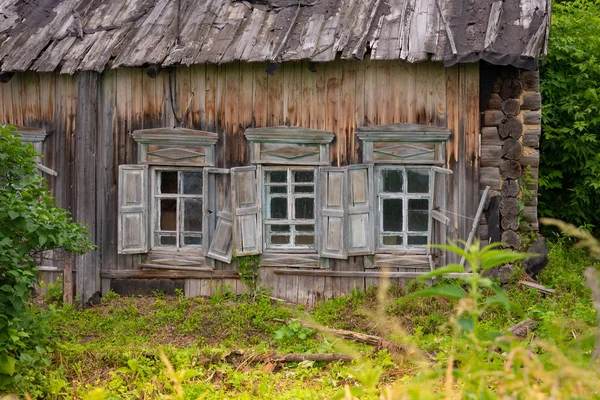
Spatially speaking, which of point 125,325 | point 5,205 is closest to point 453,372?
point 5,205

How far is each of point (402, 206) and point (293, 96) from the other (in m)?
1.97

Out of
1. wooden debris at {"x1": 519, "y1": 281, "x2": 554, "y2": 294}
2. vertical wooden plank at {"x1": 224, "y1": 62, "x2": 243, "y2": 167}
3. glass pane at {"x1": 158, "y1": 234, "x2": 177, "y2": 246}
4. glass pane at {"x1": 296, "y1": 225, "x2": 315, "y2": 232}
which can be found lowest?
wooden debris at {"x1": 519, "y1": 281, "x2": 554, "y2": 294}

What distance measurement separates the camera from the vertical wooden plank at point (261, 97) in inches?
388

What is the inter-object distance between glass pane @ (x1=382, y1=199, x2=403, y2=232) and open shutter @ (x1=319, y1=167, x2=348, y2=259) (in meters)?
0.55

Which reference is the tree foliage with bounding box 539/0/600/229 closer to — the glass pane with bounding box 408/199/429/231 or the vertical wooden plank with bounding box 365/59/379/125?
the glass pane with bounding box 408/199/429/231

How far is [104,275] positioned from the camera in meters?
10.2

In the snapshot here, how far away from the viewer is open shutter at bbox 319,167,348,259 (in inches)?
378

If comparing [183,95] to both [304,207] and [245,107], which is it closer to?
[245,107]

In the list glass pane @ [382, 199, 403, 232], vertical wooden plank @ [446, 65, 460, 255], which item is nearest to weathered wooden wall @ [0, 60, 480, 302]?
vertical wooden plank @ [446, 65, 460, 255]

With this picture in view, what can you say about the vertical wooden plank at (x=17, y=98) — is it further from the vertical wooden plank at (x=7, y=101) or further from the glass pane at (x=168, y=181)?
the glass pane at (x=168, y=181)

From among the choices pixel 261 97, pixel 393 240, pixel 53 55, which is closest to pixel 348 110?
pixel 261 97

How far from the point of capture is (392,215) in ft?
31.8

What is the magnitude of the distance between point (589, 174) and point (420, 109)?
4.45 metres

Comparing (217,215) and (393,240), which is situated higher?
(217,215)
